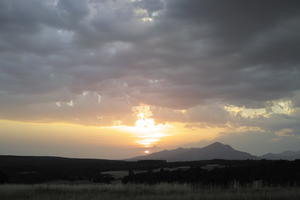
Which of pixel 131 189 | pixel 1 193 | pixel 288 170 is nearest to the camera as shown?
pixel 1 193

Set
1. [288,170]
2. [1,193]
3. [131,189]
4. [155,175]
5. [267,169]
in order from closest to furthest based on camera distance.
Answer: [1,193] → [131,189] → [288,170] → [267,169] → [155,175]

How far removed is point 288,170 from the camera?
33.4 m

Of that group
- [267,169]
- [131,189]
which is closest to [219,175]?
[267,169]

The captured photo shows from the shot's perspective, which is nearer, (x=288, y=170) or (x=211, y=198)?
(x=211, y=198)

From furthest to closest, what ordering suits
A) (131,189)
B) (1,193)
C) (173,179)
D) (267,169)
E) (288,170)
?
(173,179) → (267,169) → (288,170) → (131,189) → (1,193)

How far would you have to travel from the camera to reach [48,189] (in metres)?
24.7

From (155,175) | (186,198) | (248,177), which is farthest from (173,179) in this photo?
(186,198)

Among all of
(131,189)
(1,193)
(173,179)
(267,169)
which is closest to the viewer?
(1,193)

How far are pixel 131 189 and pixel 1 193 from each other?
923 cm

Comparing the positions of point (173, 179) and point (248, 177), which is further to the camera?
point (173, 179)

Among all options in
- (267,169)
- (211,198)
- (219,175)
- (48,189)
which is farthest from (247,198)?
(267,169)

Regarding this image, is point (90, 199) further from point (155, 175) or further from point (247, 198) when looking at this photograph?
point (155, 175)

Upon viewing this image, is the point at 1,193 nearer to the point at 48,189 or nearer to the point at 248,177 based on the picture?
the point at 48,189

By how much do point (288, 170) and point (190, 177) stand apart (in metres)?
10.7
